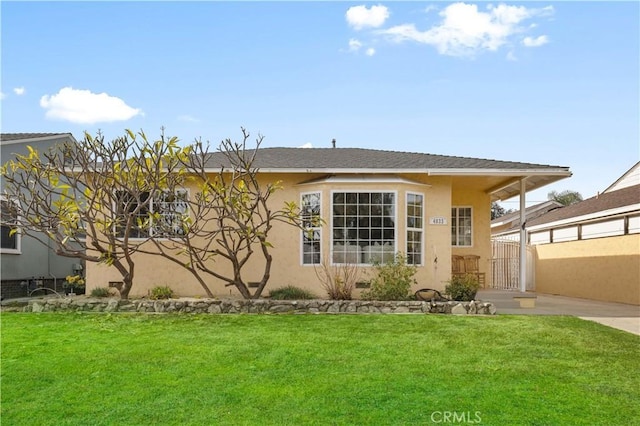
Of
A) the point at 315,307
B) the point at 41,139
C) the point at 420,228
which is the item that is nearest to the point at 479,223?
the point at 420,228

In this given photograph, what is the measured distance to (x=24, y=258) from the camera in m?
16.5

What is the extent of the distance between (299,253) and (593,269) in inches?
374

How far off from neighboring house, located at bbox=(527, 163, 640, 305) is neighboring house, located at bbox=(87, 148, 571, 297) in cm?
322

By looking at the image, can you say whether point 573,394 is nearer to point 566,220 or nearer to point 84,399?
point 84,399

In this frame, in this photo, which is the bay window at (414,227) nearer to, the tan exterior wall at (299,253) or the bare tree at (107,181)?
the tan exterior wall at (299,253)

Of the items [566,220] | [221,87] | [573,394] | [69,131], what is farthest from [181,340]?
[566,220]

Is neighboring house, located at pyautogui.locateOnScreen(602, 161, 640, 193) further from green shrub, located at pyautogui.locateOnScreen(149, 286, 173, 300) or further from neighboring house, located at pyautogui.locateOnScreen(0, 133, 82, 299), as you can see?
neighboring house, located at pyautogui.locateOnScreen(0, 133, 82, 299)

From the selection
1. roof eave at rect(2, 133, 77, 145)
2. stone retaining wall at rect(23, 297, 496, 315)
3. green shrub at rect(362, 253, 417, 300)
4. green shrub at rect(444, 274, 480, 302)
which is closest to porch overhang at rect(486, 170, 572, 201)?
green shrub at rect(444, 274, 480, 302)

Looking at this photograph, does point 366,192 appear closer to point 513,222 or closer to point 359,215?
point 359,215

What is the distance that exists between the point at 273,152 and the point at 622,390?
39.1 ft

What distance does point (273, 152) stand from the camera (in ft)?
53.8

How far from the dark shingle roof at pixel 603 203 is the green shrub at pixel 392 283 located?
7.36 meters

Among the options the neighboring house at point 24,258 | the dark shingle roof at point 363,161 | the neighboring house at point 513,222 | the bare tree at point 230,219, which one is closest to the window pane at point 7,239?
the neighboring house at point 24,258

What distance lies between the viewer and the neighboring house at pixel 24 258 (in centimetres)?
1577
